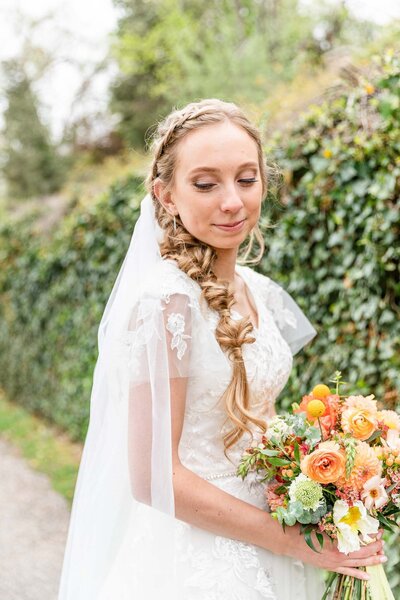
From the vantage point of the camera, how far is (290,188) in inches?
153

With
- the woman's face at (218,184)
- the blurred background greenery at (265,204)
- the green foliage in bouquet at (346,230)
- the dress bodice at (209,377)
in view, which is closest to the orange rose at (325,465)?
the dress bodice at (209,377)

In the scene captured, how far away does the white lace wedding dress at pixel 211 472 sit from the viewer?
1818mm

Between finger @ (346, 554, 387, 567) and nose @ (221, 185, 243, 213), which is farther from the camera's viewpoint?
nose @ (221, 185, 243, 213)

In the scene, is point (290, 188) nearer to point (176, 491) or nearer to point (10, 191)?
point (176, 491)

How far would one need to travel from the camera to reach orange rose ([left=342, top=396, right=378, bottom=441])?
5.49 ft

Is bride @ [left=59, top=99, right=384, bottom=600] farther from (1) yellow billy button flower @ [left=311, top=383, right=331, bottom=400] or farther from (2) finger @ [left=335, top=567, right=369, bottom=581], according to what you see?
(1) yellow billy button flower @ [left=311, top=383, right=331, bottom=400]

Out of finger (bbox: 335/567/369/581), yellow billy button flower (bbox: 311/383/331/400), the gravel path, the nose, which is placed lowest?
the gravel path

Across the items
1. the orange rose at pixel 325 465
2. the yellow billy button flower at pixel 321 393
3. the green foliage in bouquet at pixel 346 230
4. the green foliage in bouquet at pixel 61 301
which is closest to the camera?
the orange rose at pixel 325 465

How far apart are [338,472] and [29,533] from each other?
14.5 feet

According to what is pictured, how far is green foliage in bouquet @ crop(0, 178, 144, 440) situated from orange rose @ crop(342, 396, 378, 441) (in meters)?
4.00

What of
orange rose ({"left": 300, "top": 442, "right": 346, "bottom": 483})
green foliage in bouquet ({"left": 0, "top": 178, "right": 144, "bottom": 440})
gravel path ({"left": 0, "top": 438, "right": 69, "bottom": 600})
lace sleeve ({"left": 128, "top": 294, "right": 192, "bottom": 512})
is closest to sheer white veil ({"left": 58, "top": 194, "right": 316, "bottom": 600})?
lace sleeve ({"left": 128, "top": 294, "right": 192, "bottom": 512})

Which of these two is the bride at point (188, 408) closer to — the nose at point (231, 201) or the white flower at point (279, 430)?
the nose at point (231, 201)

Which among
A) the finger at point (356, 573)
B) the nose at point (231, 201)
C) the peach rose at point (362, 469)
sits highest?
the nose at point (231, 201)

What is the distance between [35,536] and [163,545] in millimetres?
3808
